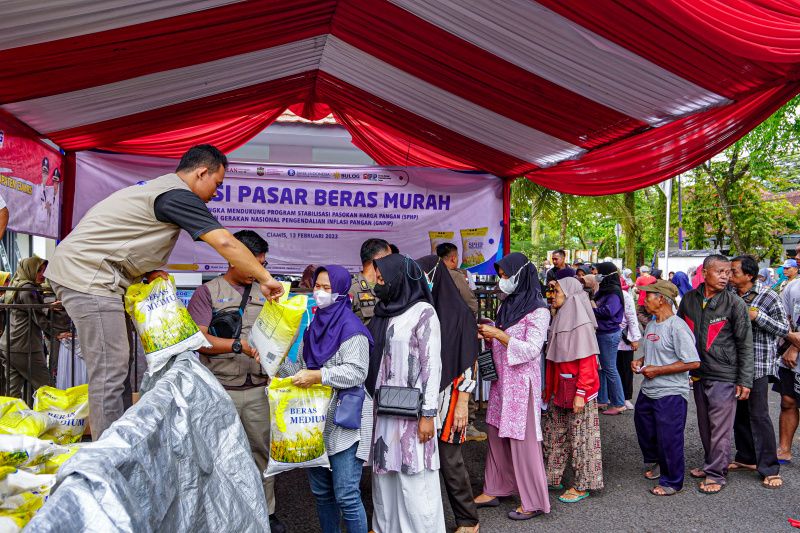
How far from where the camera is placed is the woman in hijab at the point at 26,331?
5645 millimetres

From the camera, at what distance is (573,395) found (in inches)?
185

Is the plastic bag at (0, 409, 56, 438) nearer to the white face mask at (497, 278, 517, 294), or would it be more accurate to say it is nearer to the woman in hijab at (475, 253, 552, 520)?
the woman in hijab at (475, 253, 552, 520)

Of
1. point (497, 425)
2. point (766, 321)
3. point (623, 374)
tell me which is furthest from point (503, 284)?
point (623, 374)

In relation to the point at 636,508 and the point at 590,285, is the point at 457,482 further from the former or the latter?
the point at 590,285

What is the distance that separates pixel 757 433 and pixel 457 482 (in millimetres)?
3128

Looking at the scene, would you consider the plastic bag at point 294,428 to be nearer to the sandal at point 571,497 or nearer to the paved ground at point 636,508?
the paved ground at point 636,508

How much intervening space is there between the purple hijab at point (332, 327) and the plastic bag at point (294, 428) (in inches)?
10.5

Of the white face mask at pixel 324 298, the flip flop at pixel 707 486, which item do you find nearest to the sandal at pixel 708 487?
the flip flop at pixel 707 486

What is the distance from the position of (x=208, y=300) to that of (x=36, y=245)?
13.0 m

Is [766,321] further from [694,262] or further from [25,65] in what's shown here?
[694,262]

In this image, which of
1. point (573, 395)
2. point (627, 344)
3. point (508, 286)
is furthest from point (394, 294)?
point (627, 344)

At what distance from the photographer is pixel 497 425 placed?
448 cm

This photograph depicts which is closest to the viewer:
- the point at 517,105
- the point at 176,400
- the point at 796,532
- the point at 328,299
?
the point at 176,400

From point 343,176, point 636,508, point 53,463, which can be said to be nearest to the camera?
point 53,463
